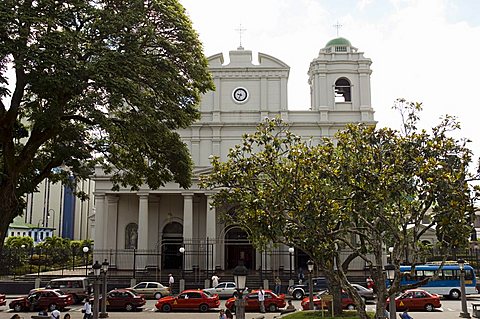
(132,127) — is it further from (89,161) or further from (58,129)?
(89,161)

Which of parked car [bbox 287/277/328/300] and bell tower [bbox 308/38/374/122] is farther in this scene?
bell tower [bbox 308/38/374/122]

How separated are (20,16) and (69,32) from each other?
5.06 ft

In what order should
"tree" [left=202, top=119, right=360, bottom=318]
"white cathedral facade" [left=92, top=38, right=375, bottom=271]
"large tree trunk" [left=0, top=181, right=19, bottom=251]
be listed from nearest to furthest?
1. "tree" [left=202, top=119, right=360, bottom=318]
2. "large tree trunk" [left=0, top=181, right=19, bottom=251]
3. "white cathedral facade" [left=92, top=38, right=375, bottom=271]

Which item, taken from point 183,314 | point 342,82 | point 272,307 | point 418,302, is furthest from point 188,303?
point 342,82

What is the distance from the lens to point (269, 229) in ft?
56.0

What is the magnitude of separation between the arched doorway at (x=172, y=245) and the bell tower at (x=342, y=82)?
16407 mm

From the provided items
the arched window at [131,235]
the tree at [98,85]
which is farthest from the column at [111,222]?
the tree at [98,85]

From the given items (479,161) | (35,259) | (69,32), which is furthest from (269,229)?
(35,259)

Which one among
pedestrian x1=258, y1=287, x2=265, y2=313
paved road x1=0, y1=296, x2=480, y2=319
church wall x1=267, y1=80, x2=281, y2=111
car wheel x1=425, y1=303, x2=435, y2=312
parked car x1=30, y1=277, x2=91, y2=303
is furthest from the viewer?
church wall x1=267, y1=80, x2=281, y2=111

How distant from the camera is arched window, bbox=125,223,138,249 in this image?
44.7 meters

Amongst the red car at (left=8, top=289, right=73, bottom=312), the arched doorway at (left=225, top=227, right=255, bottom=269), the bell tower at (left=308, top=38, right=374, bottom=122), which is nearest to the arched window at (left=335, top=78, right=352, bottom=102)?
the bell tower at (left=308, top=38, right=374, bottom=122)

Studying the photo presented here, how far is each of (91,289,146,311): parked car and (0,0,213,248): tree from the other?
8.53 meters

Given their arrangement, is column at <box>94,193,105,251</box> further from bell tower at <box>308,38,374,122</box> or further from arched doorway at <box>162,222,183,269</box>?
bell tower at <box>308,38,374,122</box>

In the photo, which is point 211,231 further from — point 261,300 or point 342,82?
point 342,82
